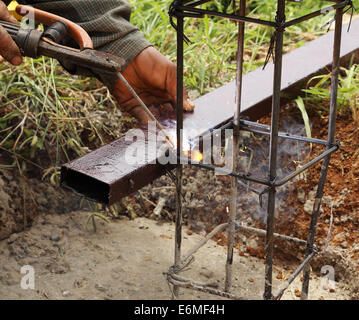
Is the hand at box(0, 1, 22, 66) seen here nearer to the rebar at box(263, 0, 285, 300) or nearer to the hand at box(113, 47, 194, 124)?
the hand at box(113, 47, 194, 124)

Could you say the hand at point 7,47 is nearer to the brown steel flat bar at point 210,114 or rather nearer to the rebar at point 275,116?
the brown steel flat bar at point 210,114

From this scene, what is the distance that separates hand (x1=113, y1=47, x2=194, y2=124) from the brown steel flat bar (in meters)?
0.15

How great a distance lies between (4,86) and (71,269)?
3.91 feet

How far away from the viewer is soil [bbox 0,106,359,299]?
2.30 meters

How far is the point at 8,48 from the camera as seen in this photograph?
5.94ft

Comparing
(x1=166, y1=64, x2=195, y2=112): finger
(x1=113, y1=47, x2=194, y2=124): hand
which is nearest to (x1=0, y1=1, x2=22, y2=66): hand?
(x1=113, y1=47, x2=194, y2=124): hand

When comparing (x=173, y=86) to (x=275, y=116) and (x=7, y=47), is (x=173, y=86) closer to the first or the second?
(x=7, y=47)

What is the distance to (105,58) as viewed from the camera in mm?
1652

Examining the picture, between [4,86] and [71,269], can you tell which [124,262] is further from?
[4,86]

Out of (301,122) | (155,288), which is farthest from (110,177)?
(301,122)

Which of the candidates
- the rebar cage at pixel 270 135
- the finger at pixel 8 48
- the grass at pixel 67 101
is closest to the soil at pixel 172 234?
the grass at pixel 67 101

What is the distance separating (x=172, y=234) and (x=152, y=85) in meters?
0.80

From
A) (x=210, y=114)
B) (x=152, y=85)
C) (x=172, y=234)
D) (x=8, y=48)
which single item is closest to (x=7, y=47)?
(x=8, y=48)

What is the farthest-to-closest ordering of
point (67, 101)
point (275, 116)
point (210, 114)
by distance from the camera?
point (67, 101) → point (210, 114) → point (275, 116)
